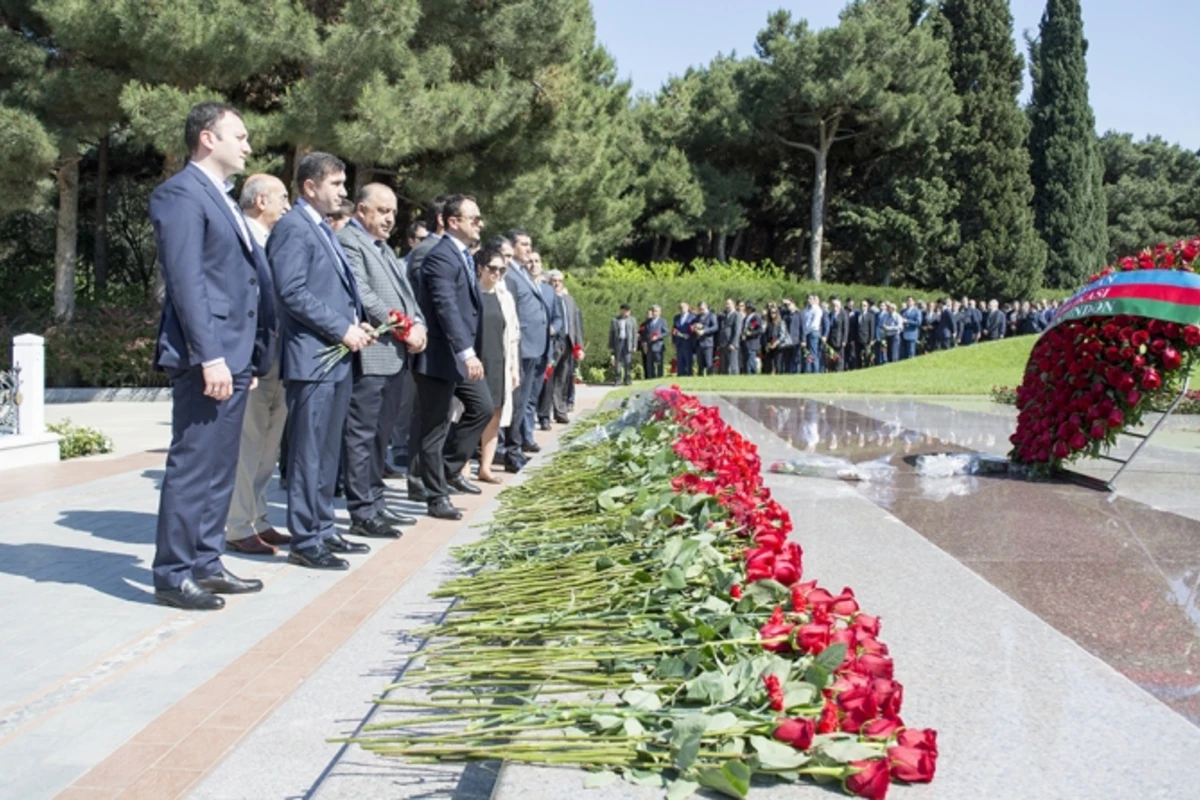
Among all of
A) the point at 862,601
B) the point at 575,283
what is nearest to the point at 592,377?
the point at 575,283

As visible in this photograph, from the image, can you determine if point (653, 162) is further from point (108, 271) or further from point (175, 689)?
point (175, 689)

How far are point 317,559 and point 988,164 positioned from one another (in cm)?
3937

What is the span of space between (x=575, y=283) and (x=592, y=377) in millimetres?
3965

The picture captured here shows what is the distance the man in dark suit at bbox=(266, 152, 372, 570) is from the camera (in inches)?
203

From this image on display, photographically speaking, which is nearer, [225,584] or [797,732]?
[797,732]

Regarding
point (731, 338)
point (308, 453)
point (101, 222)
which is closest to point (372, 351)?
point (308, 453)

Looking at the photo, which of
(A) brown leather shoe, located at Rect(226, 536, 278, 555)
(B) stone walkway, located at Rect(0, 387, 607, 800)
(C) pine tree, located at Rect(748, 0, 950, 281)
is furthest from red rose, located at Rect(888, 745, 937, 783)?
(C) pine tree, located at Rect(748, 0, 950, 281)

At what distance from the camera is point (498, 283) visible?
Result: 762 cm

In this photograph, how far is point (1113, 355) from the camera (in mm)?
7234

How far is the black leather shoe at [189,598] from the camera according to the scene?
14.3ft

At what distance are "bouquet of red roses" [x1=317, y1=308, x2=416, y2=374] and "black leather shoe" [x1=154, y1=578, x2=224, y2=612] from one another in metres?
1.24

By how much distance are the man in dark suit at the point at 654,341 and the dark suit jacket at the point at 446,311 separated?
1664 centimetres

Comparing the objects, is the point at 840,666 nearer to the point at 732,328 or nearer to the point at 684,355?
the point at 732,328

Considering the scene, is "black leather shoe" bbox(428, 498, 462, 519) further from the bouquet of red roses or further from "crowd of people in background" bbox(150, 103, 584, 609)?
the bouquet of red roses
